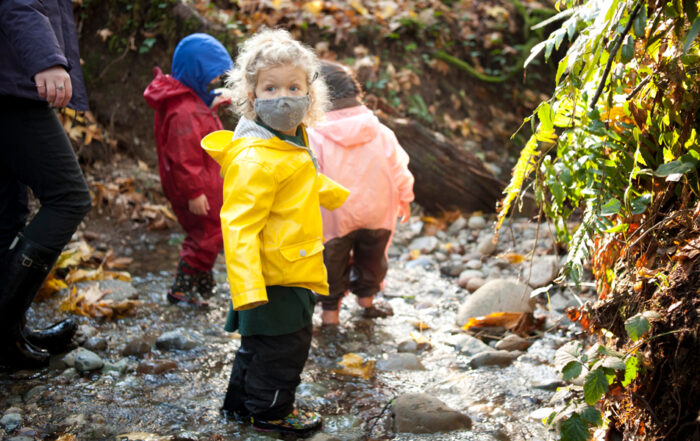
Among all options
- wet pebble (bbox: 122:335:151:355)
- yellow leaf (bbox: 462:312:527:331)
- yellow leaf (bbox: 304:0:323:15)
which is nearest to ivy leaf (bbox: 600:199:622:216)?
yellow leaf (bbox: 462:312:527:331)

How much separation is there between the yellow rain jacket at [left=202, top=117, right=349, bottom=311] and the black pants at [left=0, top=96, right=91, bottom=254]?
→ 0.79m

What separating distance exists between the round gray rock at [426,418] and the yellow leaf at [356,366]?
0.58 m

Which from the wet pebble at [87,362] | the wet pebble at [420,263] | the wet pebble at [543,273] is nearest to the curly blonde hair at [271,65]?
the wet pebble at [87,362]

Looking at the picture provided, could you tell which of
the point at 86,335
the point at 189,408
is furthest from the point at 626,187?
the point at 86,335

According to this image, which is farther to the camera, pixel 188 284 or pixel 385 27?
pixel 385 27

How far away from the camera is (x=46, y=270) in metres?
2.90

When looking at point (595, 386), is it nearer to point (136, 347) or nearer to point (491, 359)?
point (491, 359)

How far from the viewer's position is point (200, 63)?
4070mm

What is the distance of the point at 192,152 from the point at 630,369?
299cm

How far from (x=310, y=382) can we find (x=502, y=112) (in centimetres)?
553

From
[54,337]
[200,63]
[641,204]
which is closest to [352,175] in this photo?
[200,63]

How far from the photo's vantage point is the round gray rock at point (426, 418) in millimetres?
2518

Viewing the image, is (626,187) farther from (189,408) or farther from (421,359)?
(189,408)

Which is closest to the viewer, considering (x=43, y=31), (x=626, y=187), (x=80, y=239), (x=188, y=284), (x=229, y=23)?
(x=626, y=187)
